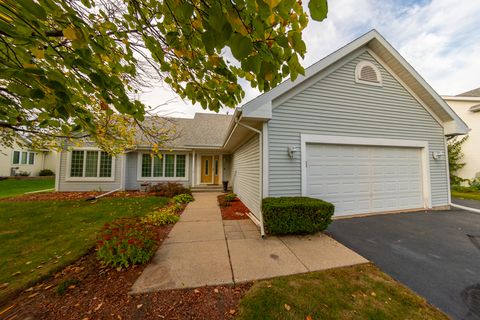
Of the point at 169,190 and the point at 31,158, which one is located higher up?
the point at 31,158

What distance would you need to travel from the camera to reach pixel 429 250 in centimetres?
373

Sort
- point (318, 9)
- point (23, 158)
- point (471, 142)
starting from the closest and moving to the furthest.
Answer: point (318, 9), point (471, 142), point (23, 158)

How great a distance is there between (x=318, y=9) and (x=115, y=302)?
11.9 feet

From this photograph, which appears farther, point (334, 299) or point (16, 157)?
point (16, 157)

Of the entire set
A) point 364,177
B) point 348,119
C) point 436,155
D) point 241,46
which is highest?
point 348,119

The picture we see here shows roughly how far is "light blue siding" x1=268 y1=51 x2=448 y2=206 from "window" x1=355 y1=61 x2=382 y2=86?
167 millimetres

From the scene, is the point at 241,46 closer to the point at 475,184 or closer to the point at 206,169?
the point at 206,169

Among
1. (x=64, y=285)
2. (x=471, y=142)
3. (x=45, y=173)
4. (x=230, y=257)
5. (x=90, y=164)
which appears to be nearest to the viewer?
(x=64, y=285)

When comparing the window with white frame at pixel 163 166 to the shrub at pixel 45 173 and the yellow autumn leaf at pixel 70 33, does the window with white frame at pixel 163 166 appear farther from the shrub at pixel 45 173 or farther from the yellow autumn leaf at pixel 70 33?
the shrub at pixel 45 173

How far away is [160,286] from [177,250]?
1.09 m

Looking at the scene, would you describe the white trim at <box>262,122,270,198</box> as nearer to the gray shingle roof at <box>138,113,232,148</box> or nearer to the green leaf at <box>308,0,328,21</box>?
the green leaf at <box>308,0,328,21</box>

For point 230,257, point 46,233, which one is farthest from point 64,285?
point 46,233

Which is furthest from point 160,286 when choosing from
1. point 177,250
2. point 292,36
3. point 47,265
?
point 292,36

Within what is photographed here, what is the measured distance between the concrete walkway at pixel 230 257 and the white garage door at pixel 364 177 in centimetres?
173
